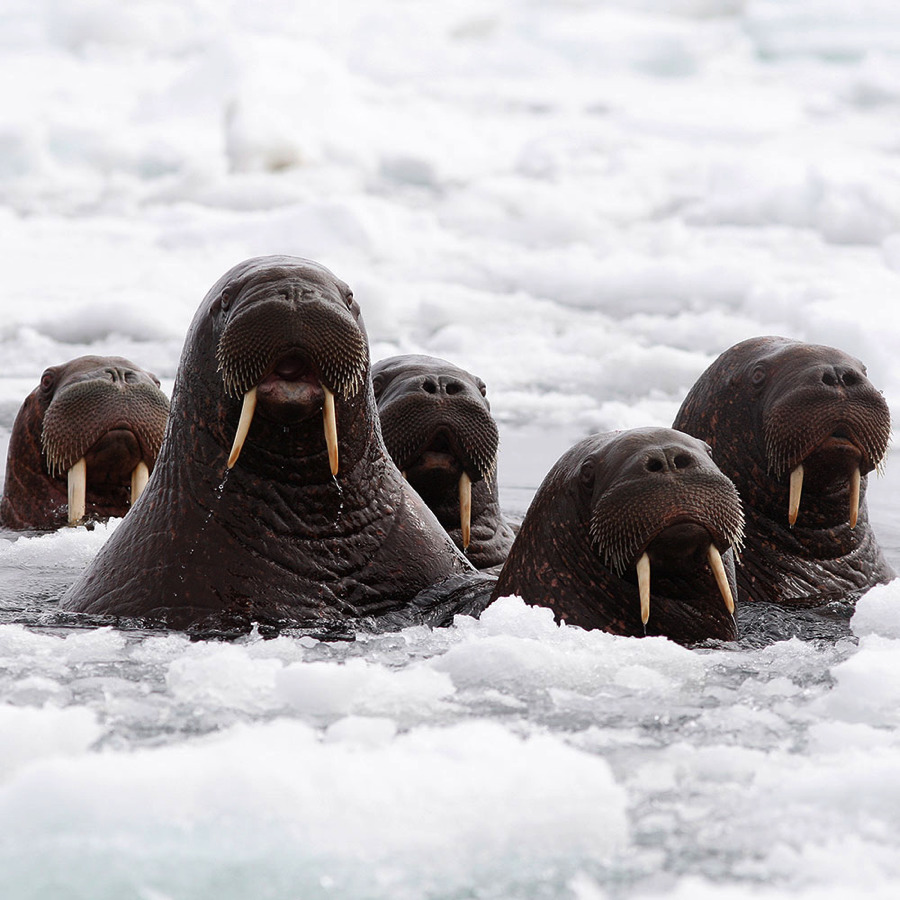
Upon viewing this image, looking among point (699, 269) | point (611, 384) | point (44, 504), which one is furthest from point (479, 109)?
point (44, 504)

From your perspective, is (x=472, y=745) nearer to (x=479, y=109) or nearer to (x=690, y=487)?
(x=690, y=487)

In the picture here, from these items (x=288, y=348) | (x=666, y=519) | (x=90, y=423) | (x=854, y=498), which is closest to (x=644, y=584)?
(x=666, y=519)

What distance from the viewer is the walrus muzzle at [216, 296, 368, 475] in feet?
17.2

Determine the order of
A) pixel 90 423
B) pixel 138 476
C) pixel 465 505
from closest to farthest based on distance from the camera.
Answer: pixel 465 505 → pixel 90 423 → pixel 138 476

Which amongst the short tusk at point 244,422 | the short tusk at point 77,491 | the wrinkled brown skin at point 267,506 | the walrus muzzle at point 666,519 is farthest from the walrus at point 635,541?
the short tusk at point 77,491

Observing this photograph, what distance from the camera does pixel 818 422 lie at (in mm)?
6332

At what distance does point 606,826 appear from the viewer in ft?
11.0

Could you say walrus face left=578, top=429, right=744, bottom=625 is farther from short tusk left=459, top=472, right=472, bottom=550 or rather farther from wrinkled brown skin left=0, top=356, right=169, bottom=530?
wrinkled brown skin left=0, top=356, right=169, bottom=530

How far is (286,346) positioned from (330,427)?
404 millimetres

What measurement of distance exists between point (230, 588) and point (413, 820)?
2.42 m

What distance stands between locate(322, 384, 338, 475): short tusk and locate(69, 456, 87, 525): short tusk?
280 cm

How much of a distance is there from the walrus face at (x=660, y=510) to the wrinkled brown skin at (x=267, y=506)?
99cm

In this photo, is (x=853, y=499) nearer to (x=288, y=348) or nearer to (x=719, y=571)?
(x=719, y=571)

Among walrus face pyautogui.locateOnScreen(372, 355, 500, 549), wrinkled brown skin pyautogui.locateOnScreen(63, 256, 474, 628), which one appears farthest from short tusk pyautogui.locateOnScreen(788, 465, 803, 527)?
wrinkled brown skin pyautogui.locateOnScreen(63, 256, 474, 628)
